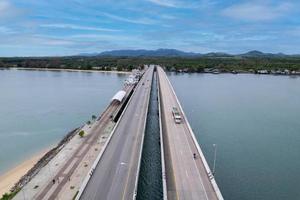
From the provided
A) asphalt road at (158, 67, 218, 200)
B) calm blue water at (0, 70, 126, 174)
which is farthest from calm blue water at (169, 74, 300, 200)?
calm blue water at (0, 70, 126, 174)

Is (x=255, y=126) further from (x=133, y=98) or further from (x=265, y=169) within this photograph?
(x=133, y=98)

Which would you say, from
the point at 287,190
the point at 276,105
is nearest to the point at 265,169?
the point at 287,190

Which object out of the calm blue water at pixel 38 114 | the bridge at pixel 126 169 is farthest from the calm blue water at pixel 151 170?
the calm blue water at pixel 38 114

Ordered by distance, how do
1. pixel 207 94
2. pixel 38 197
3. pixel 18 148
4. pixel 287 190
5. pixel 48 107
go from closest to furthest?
pixel 38 197 → pixel 287 190 → pixel 18 148 → pixel 48 107 → pixel 207 94

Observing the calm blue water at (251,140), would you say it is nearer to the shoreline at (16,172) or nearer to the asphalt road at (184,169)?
the asphalt road at (184,169)

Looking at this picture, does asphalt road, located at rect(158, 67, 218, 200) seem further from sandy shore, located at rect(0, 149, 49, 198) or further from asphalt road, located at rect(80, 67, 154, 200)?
sandy shore, located at rect(0, 149, 49, 198)

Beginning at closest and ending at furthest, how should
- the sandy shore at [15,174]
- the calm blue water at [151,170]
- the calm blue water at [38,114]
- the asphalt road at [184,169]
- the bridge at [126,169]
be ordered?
the asphalt road at [184,169] → the bridge at [126,169] → the calm blue water at [151,170] → the sandy shore at [15,174] → the calm blue water at [38,114]
